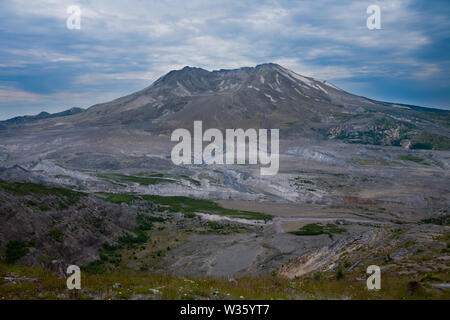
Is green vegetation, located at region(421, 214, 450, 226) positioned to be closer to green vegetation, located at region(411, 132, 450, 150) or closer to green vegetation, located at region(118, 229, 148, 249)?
green vegetation, located at region(118, 229, 148, 249)

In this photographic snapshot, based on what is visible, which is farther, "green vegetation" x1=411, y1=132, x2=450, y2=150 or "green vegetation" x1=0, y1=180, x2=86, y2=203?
"green vegetation" x1=411, y1=132, x2=450, y2=150

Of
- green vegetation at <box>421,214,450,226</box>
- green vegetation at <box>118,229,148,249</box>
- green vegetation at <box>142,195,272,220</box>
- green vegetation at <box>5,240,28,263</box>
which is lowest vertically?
green vegetation at <box>421,214,450,226</box>

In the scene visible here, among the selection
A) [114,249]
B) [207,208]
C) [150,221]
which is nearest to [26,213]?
[114,249]

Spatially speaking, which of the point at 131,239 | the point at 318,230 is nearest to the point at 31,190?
the point at 131,239

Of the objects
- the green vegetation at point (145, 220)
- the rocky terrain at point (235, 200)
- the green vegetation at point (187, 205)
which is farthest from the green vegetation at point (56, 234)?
Answer: the green vegetation at point (187, 205)

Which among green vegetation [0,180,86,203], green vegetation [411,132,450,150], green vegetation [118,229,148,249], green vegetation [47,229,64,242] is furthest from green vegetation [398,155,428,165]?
green vegetation [47,229,64,242]

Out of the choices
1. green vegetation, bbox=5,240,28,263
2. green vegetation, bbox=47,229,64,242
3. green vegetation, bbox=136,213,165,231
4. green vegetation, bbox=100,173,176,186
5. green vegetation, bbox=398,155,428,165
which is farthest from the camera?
green vegetation, bbox=398,155,428,165

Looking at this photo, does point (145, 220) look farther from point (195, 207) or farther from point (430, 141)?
point (430, 141)
